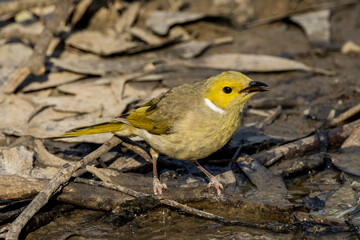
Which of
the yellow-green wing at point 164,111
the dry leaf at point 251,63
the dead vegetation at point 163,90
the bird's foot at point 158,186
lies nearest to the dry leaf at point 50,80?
the dead vegetation at point 163,90

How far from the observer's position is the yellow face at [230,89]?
17.6ft

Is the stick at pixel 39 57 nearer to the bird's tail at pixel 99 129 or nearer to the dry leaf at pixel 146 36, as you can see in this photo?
the dry leaf at pixel 146 36

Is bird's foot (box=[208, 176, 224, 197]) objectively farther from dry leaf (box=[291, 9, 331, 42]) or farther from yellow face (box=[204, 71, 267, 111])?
dry leaf (box=[291, 9, 331, 42])

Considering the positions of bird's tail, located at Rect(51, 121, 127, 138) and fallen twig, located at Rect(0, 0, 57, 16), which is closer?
bird's tail, located at Rect(51, 121, 127, 138)

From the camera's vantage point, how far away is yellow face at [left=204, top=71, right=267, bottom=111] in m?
5.38

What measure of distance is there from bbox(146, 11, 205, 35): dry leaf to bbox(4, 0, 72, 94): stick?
6.19ft

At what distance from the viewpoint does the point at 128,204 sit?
514cm

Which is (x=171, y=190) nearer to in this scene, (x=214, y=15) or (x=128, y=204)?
(x=128, y=204)

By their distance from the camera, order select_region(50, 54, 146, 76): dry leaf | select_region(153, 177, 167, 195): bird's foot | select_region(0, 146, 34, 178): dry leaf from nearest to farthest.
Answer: select_region(153, 177, 167, 195): bird's foot, select_region(0, 146, 34, 178): dry leaf, select_region(50, 54, 146, 76): dry leaf

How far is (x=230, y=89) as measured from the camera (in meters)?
5.47

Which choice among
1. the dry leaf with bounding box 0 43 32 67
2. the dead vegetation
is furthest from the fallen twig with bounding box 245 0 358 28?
the dry leaf with bounding box 0 43 32 67

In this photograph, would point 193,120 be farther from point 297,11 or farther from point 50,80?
point 297,11

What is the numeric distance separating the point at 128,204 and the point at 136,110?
131 cm

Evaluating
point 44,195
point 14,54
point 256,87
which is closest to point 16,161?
point 44,195
